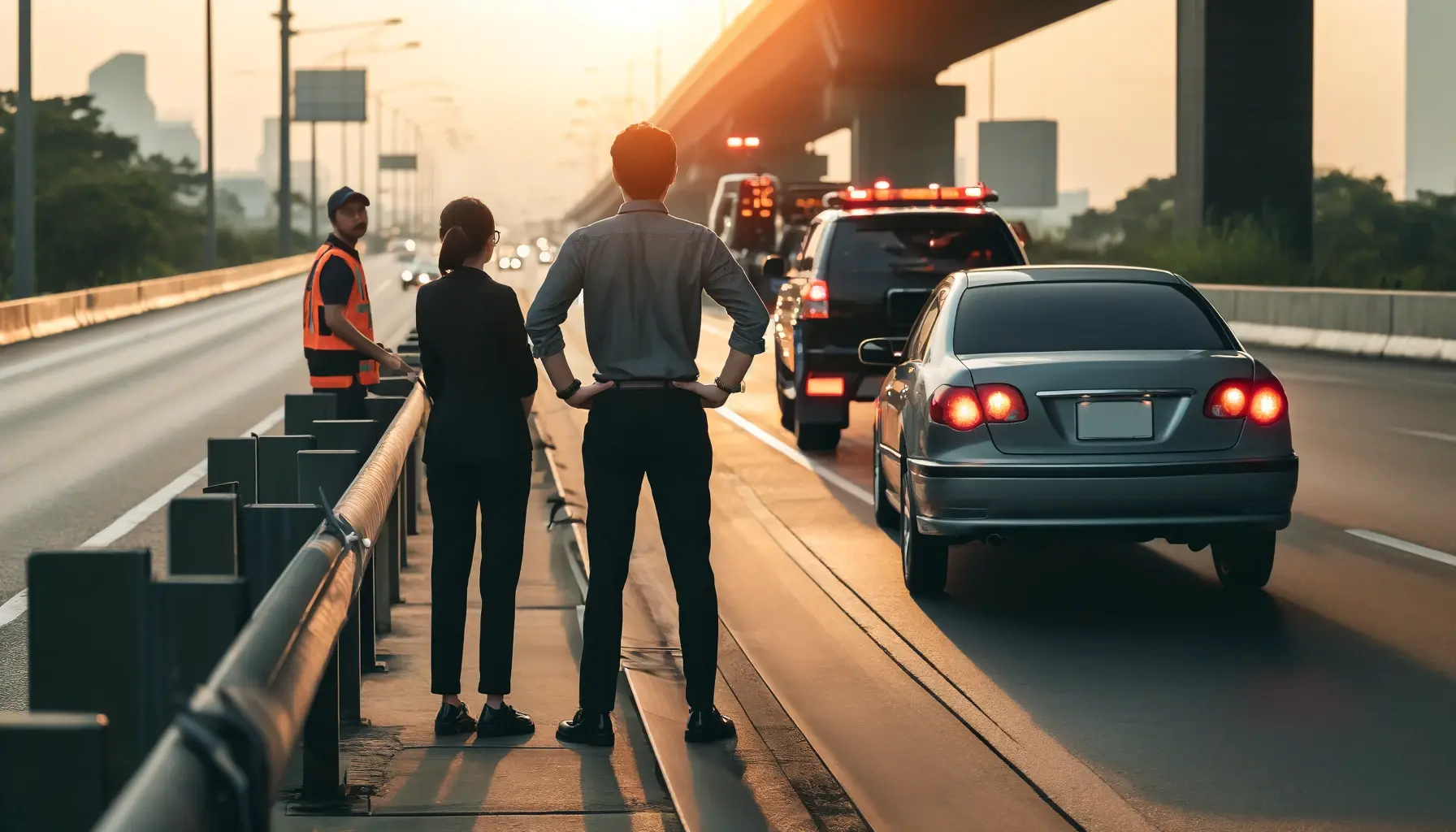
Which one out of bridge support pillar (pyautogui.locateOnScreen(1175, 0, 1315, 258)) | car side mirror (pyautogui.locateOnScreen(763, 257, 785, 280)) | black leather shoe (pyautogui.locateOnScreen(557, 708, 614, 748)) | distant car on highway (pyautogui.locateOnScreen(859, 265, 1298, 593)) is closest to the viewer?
black leather shoe (pyautogui.locateOnScreen(557, 708, 614, 748))

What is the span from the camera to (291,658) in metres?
4.02

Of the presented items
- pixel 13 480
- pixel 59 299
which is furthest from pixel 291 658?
pixel 59 299

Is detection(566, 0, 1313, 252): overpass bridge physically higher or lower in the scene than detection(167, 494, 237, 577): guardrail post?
higher

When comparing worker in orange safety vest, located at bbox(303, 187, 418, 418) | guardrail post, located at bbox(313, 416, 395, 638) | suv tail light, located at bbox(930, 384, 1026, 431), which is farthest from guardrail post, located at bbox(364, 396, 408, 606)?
suv tail light, located at bbox(930, 384, 1026, 431)

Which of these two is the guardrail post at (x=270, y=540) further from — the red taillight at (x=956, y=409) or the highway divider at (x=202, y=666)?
the red taillight at (x=956, y=409)

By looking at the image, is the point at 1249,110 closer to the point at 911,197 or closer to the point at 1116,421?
the point at 911,197

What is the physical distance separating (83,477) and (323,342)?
5851 mm

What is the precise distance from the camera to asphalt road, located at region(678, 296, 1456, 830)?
6.41 m

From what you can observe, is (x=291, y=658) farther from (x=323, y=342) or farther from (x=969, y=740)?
(x=323, y=342)

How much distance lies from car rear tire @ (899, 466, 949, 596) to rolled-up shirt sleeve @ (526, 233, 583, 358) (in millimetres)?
3470

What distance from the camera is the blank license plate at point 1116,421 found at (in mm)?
9273

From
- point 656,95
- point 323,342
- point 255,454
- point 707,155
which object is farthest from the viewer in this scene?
point 656,95

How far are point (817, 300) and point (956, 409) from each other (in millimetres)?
7047

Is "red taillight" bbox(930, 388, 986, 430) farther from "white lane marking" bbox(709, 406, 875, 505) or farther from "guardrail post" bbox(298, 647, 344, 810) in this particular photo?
"guardrail post" bbox(298, 647, 344, 810)
